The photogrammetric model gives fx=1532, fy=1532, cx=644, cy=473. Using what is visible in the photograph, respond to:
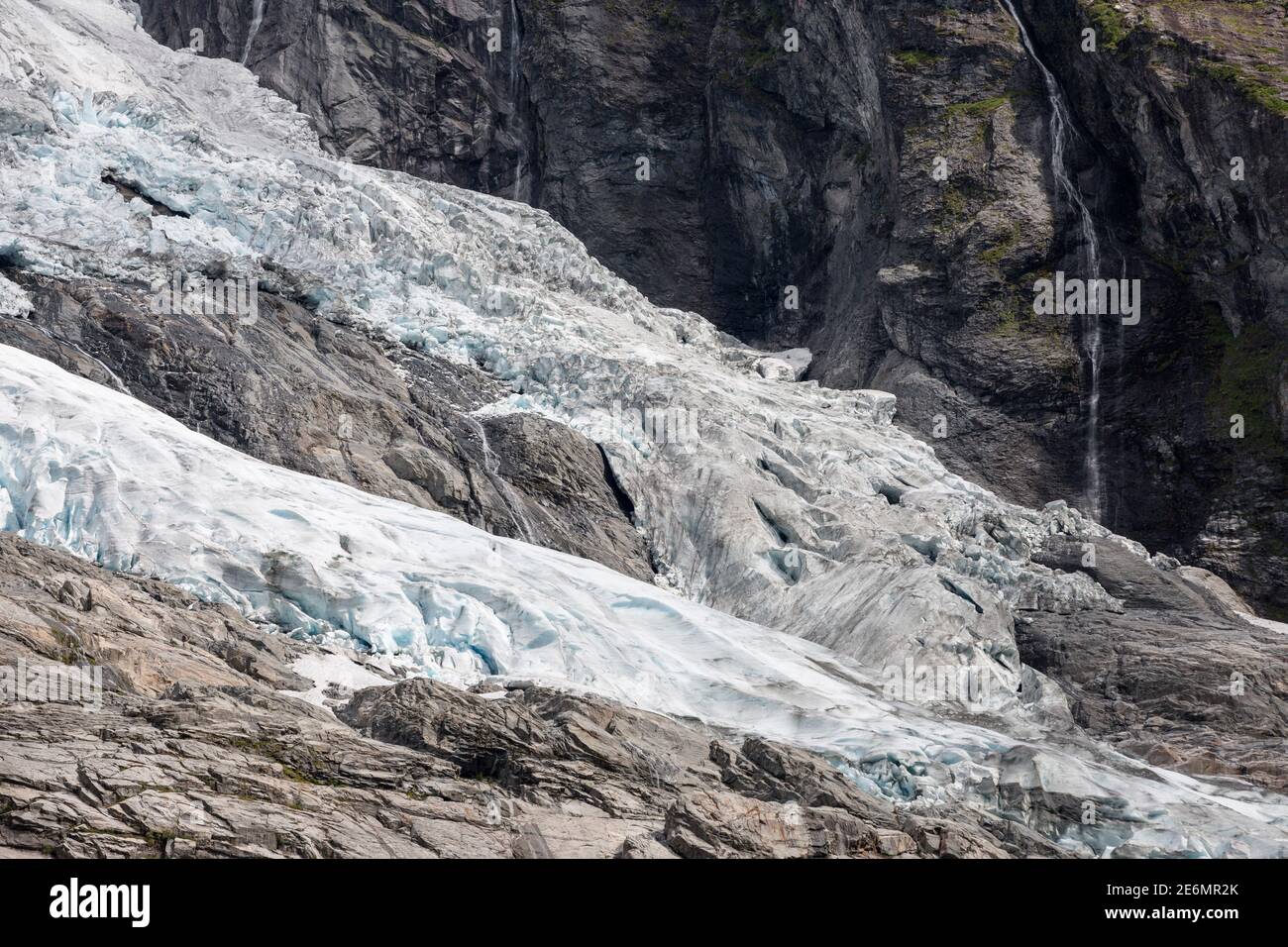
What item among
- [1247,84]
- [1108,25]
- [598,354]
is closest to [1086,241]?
[1108,25]

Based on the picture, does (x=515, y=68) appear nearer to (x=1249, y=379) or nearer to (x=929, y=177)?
(x=929, y=177)

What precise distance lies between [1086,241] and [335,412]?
27.0 meters

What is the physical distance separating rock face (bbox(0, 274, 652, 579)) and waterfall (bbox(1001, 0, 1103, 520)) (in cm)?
1687

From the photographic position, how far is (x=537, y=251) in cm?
5244

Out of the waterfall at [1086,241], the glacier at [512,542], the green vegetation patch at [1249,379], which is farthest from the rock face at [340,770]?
the waterfall at [1086,241]

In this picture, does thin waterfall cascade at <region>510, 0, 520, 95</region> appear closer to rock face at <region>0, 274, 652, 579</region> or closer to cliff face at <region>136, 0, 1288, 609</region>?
cliff face at <region>136, 0, 1288, 609</region>

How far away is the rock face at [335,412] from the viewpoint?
121 ft

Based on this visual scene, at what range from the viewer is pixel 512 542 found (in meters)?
34.6

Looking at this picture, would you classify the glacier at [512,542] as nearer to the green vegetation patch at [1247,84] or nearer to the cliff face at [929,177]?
the cliff face at [929,177]

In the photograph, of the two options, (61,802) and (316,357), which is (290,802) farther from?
(316,357)

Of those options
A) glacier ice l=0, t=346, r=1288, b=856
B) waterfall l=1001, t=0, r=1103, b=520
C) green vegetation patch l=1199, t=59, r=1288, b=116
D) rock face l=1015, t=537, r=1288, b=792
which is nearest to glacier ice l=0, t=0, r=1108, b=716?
rock face l=1015, t=537, r=1288, b=792

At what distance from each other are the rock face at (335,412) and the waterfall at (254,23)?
2456cm
